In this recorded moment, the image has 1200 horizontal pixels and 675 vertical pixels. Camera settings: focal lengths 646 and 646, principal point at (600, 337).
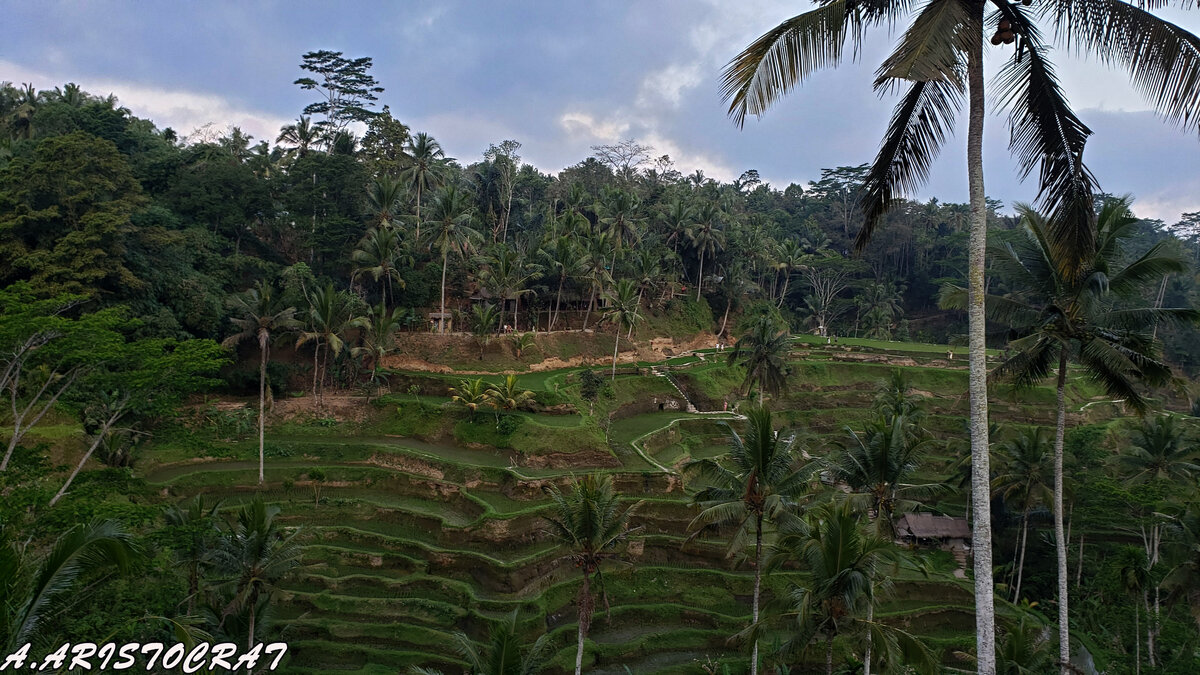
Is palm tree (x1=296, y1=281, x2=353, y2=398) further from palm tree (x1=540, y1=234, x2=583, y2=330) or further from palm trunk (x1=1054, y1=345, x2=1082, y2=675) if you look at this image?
palm trunk (x1=1054, y1=345, x2=1082, y2=675)

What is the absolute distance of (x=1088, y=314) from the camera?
453 inches

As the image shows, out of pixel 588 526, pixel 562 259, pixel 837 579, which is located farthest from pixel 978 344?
pixel 562 259

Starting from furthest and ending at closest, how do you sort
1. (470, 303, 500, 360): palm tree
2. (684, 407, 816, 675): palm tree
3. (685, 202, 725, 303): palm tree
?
(685, 202, 725, 303): palm tree → (470, 303, 500, 360): palm tree → (684, 407, 816, 675): palm tree

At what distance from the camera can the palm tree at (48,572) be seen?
6492 millimetres

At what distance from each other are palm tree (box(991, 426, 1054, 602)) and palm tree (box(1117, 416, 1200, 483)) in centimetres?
328

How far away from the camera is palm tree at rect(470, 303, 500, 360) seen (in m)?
35.5

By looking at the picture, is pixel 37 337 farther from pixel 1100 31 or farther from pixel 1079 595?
pixel 1079 595

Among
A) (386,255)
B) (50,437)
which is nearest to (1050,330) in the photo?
(50,437)

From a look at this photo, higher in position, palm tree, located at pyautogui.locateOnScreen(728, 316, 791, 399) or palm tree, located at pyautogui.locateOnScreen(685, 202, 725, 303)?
palm tree, located at pyautogui.locateOnScreen(685, 202, 725, 303)

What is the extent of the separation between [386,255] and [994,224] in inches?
2976

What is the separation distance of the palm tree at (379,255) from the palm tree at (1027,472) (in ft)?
101

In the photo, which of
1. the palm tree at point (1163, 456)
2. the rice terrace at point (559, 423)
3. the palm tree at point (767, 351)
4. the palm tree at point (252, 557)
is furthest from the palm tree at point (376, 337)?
the palm tree at point (1163, 456)

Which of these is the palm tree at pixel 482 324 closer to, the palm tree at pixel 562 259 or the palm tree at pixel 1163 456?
the palm tree at pixel 562 259

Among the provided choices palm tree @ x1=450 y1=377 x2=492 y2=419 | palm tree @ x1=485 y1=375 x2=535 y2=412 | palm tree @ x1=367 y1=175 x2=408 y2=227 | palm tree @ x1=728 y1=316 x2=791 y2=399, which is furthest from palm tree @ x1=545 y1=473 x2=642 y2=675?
palm tree @ x1=367 y1=175 x2=408 y2=227
